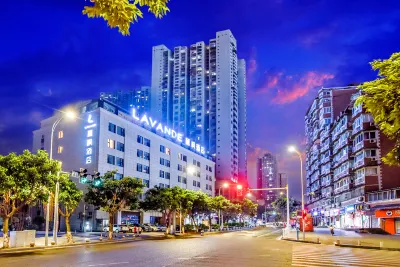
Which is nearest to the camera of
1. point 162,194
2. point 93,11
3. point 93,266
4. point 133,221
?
point 93,11

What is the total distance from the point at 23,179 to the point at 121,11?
29663 millimetres

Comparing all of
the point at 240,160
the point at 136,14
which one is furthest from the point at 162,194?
the point at 240,160

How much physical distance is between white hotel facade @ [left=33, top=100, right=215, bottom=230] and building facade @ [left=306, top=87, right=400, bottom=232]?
31.7 m

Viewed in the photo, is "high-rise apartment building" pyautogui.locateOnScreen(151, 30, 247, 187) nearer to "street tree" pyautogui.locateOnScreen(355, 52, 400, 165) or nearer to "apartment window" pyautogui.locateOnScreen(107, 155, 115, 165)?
"apartment window" pyautogui.locateOnScreen(107, 155, 115, 165)

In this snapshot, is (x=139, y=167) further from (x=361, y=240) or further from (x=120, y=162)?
(x=361, y=240)

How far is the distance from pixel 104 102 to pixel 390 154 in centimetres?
7198

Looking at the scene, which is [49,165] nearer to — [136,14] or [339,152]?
[136,14]

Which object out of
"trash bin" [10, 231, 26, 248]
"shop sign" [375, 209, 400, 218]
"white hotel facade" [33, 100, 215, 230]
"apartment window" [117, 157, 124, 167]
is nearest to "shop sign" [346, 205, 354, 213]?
"shop sign" [375, 209, 400, 218]

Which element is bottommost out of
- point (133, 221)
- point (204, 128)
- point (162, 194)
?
point (133, 221)

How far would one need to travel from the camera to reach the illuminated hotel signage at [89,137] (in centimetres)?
7412

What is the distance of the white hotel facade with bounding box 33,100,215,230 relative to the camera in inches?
2940

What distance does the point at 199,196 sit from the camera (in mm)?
77688

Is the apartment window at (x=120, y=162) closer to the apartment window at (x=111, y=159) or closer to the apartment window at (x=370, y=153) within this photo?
the apartment window at (x=111, y=159)

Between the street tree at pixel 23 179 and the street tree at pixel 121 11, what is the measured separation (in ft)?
93.3
